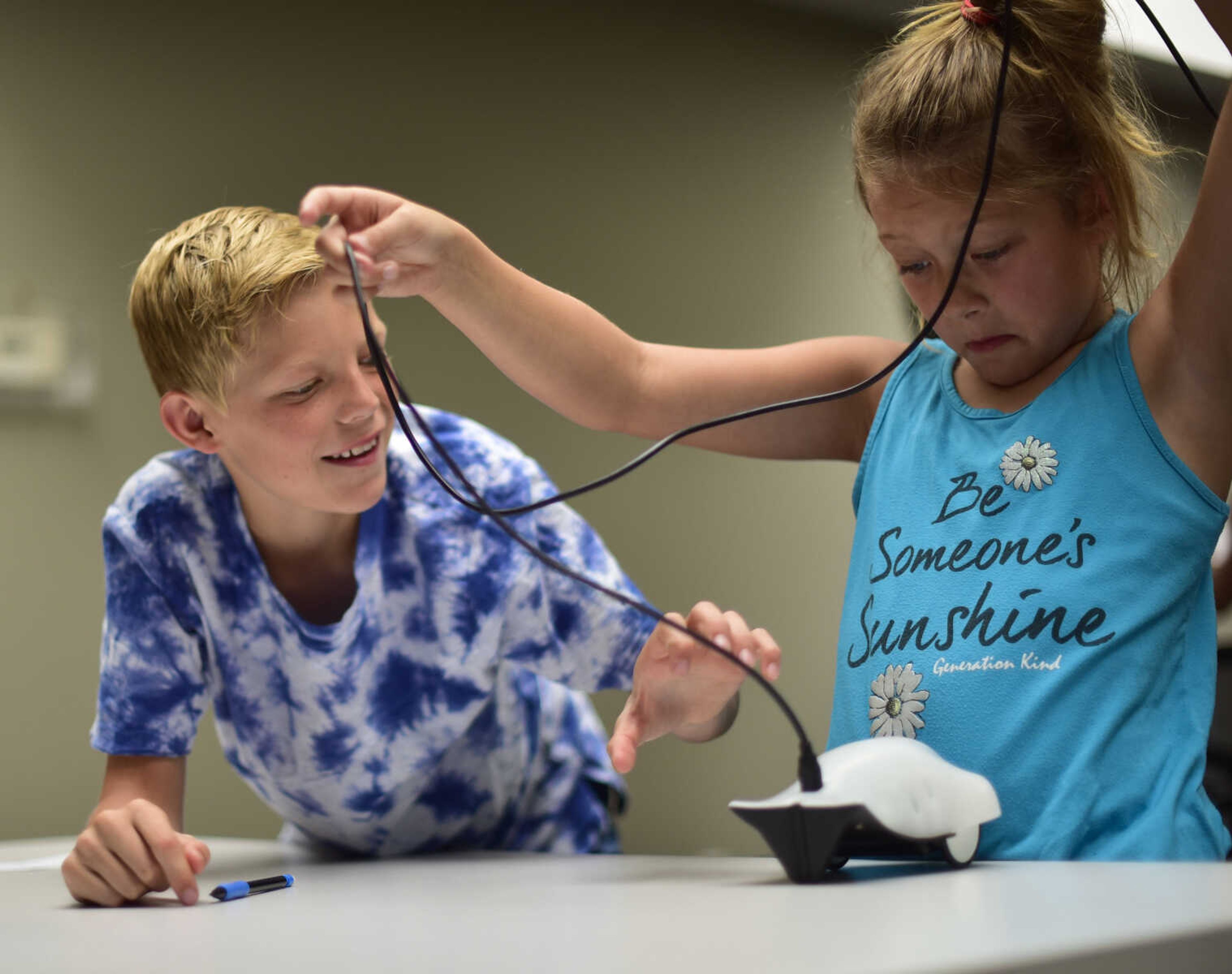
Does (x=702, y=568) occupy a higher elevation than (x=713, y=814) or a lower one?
higher

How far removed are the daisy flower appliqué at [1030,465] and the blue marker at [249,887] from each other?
51 centimetres

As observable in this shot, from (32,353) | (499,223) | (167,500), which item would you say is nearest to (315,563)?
(167,500)

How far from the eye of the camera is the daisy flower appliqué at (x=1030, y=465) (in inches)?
28.6

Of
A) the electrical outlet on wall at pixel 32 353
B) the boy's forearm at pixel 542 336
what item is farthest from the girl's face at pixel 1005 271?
the electrical outlet on wall at pixel 32 353

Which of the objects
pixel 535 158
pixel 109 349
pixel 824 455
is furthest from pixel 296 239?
pixel 535 158

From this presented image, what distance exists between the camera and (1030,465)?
73 cm

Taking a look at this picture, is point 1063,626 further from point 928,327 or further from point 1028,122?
point 1028,122

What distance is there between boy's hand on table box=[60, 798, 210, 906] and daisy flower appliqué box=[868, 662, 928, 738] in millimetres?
403

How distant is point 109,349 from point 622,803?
107 cm

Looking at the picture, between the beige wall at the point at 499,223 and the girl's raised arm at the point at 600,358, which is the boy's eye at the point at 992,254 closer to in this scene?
the girl's raised arm at the point at 600,358

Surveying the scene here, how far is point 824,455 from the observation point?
0.93m

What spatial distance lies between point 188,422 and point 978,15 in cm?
72

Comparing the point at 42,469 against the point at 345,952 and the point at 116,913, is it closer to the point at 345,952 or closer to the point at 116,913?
the point at 116,913

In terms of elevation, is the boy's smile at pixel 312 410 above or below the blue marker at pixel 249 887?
above
